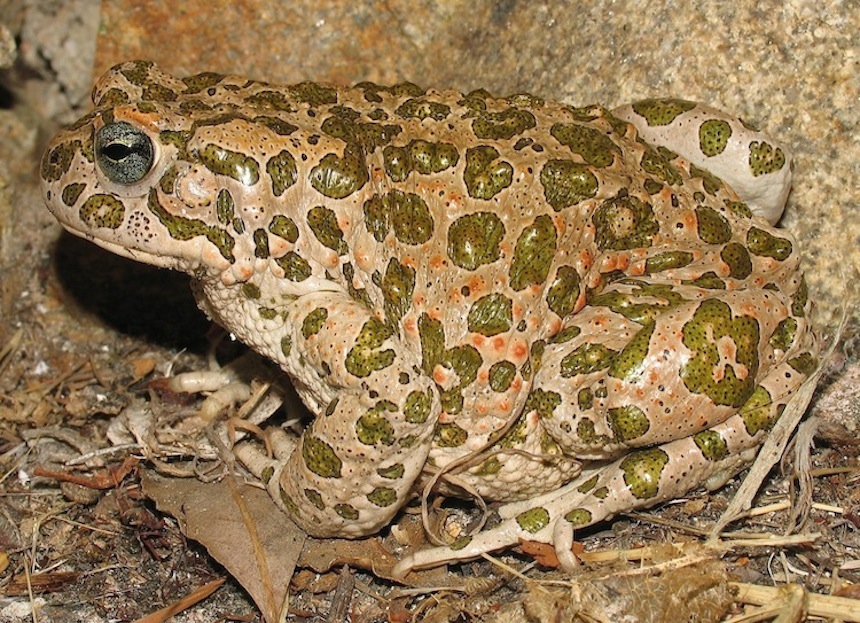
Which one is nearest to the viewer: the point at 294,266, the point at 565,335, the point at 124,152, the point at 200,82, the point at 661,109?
the point at 124,152

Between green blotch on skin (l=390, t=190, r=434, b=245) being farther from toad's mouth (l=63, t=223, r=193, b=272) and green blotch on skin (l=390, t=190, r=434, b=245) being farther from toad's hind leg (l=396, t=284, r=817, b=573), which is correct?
toad's mouth (l=63, t=223, r=193, b=272)

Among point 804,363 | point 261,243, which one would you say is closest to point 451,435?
point 261,243

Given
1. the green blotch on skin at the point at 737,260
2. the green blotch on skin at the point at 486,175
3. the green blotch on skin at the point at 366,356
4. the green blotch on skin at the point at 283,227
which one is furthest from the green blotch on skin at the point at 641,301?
the green blotch on skin at the point at 283,227

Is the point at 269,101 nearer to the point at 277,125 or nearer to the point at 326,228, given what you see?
the point at 277,125

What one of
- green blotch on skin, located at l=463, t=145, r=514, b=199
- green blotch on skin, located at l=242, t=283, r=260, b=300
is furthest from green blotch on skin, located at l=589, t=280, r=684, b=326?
green blotch on skin, located at l=242, t=283, r=260, b=300

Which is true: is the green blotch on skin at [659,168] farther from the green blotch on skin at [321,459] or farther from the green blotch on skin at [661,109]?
the green blotch on skin at [321,459]
